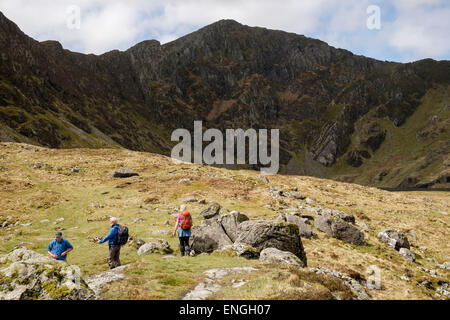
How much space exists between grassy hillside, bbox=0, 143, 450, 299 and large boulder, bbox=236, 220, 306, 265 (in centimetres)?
228

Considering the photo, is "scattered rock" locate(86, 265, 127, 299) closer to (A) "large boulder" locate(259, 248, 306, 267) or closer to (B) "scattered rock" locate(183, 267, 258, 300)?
(B) "scattered rock" locate(183, 267, 258, 300)

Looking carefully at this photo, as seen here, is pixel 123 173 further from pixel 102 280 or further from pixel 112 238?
pixel 102 280

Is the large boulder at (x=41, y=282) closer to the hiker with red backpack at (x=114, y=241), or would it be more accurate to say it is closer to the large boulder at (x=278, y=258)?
the hiker with red backpack at (x=114, y=241)

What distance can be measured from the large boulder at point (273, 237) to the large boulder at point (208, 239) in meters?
1.69

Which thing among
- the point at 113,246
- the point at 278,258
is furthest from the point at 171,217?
the point at 278,258

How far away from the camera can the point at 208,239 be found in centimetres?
2062

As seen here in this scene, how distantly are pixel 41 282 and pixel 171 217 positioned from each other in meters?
22.3

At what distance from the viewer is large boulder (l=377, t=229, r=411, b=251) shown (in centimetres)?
2864

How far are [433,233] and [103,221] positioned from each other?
1565 inches

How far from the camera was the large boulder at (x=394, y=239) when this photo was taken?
94.0 feet

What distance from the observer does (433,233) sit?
35.4 m

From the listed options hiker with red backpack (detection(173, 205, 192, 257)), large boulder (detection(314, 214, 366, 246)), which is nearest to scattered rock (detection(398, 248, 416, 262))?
large boulder (detection(314, 214, 366, 246))

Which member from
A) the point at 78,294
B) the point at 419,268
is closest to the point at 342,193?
the point at 419,268
